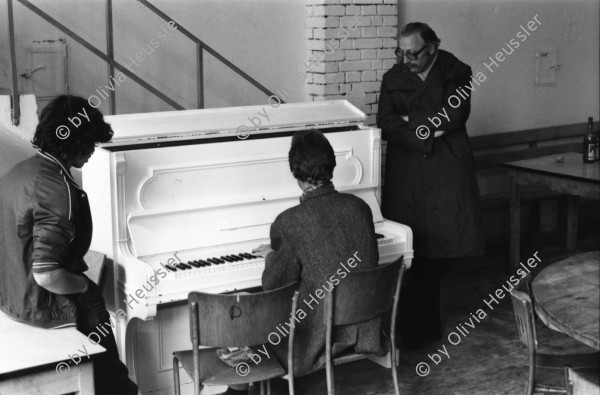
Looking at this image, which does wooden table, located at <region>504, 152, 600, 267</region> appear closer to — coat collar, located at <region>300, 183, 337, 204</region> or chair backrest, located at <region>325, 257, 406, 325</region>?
chair backrest, located at <region>325, 257, 406, 325</region>

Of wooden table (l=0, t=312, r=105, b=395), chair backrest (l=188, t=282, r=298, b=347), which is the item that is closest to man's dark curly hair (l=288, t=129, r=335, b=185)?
chair backrest (l=188, t=282, r=298, b=347)

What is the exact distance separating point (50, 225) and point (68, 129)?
0.36 metres

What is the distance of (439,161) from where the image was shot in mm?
4867

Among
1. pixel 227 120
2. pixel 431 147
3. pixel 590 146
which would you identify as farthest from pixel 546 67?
pixel 227 120

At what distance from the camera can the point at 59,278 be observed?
10.9ft

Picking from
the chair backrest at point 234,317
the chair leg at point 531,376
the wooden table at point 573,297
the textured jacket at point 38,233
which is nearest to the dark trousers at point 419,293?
the wooden table at point 573,297

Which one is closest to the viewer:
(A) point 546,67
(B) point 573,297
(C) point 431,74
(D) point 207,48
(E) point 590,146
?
(B) point 573,297

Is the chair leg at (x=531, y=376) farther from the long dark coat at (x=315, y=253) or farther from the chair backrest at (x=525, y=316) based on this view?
the long dark coat at (x=315, y=253)

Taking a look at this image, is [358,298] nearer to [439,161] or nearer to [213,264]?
[213,264]

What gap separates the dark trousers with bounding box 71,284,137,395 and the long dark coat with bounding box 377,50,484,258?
1941 mm

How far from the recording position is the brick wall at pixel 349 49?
5781 mm

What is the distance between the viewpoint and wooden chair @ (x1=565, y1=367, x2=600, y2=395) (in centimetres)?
327

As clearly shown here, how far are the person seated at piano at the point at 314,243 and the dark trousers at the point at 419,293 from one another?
4.11 ft

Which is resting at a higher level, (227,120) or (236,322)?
(227,120)
